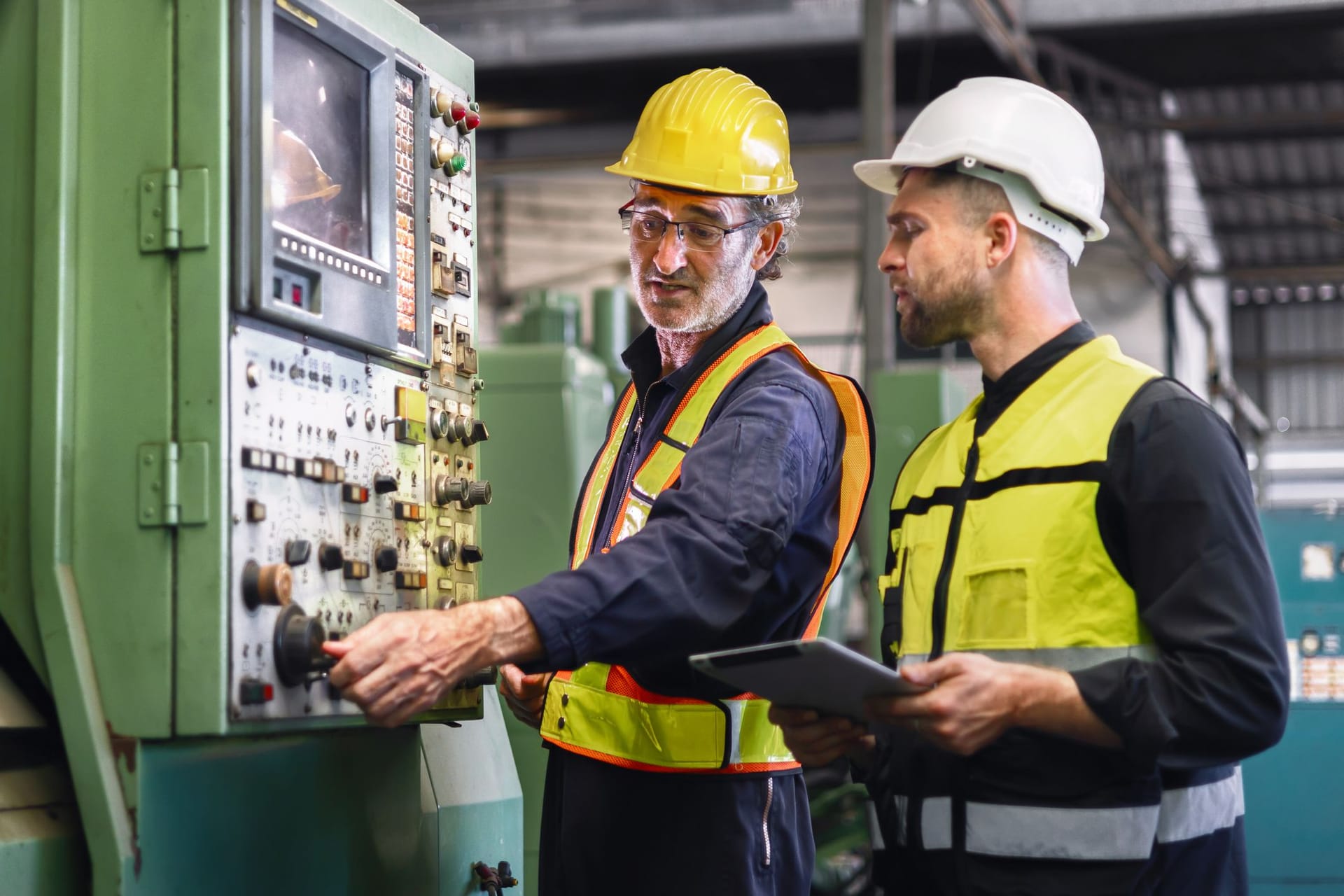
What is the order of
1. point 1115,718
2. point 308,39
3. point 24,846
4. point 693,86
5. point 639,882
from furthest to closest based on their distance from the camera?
point 693,86 → point 639,882 → point 308,39 → point 24,846 → point 1115,718

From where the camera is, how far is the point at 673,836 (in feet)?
6.55

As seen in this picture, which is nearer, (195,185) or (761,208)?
(195,185)

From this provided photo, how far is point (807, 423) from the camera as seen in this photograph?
2.02 m

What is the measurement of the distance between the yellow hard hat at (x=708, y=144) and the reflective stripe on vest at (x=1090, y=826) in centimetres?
98

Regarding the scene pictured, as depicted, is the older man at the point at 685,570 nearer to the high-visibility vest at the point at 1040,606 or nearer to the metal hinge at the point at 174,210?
the high-visibility vest at the point at 1040,606

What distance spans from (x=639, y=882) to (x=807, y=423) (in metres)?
0.67

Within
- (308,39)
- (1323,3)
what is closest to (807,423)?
(308,39)

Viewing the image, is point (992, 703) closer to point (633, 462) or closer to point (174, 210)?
point (633, 462)

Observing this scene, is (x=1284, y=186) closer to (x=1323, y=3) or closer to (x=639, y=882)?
(x=1323, y=3)

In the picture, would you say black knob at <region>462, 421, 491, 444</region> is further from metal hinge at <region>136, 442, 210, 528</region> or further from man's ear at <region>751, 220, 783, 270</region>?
metal hinge at <region>136, 442, 210, 528</region>

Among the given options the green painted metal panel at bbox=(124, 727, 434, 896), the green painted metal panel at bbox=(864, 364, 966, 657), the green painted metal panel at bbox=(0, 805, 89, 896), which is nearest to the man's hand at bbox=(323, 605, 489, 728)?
the green painted metal panel at bbox=(124, 727, 434, 896)

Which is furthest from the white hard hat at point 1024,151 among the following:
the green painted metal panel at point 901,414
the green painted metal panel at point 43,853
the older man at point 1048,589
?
the green painted metal panel at point 901,414

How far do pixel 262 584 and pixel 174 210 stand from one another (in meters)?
0.44

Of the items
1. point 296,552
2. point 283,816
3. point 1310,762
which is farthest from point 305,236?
point 1310,762
